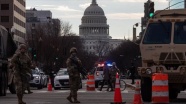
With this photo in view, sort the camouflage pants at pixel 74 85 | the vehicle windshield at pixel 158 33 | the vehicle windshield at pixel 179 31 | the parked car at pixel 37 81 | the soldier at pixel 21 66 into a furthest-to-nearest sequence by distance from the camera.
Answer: the parked car at pixel 37 81
the camouflage pants at pixel 74 85
the vehicle windshield at pixel 158 33
the vehicle windshield at pixel 179 31
the soldier at pixel 21 66

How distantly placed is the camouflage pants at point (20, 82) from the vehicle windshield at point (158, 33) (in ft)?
14.4

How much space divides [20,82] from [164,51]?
16.1 ft

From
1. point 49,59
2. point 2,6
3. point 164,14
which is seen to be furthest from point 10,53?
point 2,6

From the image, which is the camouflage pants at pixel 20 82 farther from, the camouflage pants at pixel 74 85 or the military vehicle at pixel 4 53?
the military vehicle at pixel 4 53

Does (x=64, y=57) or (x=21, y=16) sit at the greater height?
(x=21, y=16)

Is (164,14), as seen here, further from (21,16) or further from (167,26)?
(21,16)

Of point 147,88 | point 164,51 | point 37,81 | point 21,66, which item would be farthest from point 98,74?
point 21,66

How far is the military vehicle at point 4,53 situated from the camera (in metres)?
26.2

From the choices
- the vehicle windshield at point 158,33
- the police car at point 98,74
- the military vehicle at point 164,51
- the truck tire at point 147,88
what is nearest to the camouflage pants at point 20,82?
the military vehicle at point 164,51

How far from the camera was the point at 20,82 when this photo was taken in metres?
19.8

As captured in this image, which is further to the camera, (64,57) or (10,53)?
(64,57)

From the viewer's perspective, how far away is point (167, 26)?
70.3 feet

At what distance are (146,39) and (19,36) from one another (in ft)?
353

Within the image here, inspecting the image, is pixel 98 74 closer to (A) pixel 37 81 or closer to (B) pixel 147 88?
(A) pixel 37 81
